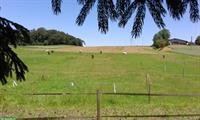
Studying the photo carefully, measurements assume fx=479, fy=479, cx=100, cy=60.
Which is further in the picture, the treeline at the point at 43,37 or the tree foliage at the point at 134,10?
the treeline at the point at 43,37

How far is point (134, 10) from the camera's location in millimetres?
3139

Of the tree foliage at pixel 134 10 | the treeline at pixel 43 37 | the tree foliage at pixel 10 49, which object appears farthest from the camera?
the treeline at pixel 43 37

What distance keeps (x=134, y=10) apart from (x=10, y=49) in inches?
46.0

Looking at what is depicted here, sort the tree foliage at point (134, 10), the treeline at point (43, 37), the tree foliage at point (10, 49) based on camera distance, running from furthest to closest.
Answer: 1. the treeline at point (43, 37)
2. the tree foliage at point (10, 49)
3. the tree foliage at point (134, 10)

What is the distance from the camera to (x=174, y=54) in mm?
81000

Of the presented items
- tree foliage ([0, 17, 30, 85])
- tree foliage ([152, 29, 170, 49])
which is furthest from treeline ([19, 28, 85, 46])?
Result: tree foliage ([152, 29, 170, 49])

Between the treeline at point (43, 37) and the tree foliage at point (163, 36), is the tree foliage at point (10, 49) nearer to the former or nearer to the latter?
the treeline at point (43, 37)

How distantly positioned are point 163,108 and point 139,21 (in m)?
13.2

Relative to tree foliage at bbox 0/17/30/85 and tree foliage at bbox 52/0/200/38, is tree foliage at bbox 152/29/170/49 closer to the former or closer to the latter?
tree foliage at bbox 52/0/200/38

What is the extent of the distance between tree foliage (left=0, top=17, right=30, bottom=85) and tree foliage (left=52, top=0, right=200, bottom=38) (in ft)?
2.93

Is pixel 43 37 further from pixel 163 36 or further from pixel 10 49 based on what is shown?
pixel 163 36

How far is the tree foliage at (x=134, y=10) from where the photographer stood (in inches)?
122

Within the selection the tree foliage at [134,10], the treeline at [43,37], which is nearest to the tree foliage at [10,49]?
the treeline at [43,37]

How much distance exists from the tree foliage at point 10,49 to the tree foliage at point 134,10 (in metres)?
0.89
